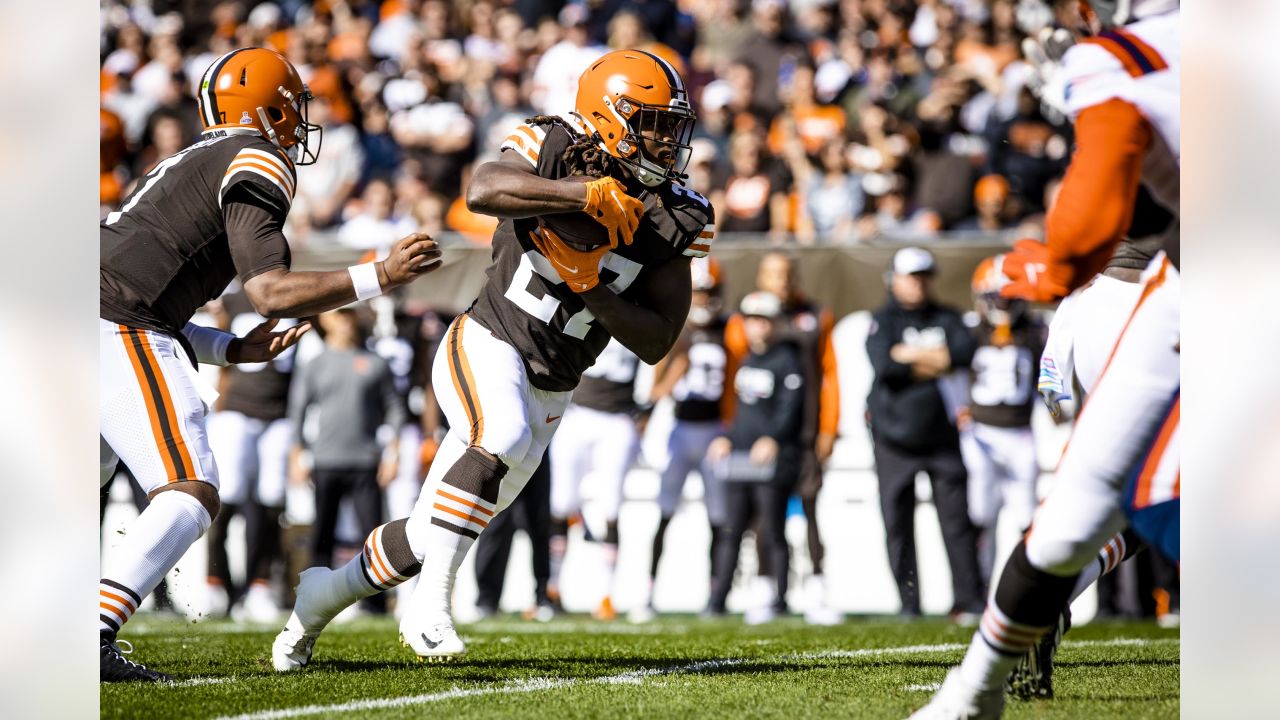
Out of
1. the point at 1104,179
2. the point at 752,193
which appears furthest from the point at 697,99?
the point at 1104,179

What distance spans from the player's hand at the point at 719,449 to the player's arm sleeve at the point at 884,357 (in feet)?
2.82

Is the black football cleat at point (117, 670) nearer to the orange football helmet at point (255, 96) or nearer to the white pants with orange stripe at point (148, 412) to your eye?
the white pants with orange stripe at point (148, 412)

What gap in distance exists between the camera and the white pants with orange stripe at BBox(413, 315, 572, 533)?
3.74 m

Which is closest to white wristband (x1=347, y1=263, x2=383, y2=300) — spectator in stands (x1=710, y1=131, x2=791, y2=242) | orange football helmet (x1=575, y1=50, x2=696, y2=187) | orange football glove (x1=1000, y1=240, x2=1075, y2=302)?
orange football helmet (x1=575, y1=50, x2=696, y2=187)

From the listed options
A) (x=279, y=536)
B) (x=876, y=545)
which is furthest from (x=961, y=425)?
(x=279, y=536)

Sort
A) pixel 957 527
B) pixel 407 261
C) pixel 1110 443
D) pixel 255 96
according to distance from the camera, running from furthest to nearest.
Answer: pixel 957 527, pixel 255 96, pixel 407 261, pixel 1110 443

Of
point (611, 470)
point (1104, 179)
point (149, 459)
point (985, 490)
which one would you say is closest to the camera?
point (1104, 179)

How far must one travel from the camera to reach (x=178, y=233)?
12.3 ft

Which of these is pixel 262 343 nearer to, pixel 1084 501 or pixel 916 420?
pixel 1084 501

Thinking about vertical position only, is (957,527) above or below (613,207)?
below

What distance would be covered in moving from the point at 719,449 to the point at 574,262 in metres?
3.75

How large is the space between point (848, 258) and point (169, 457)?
4765mm
